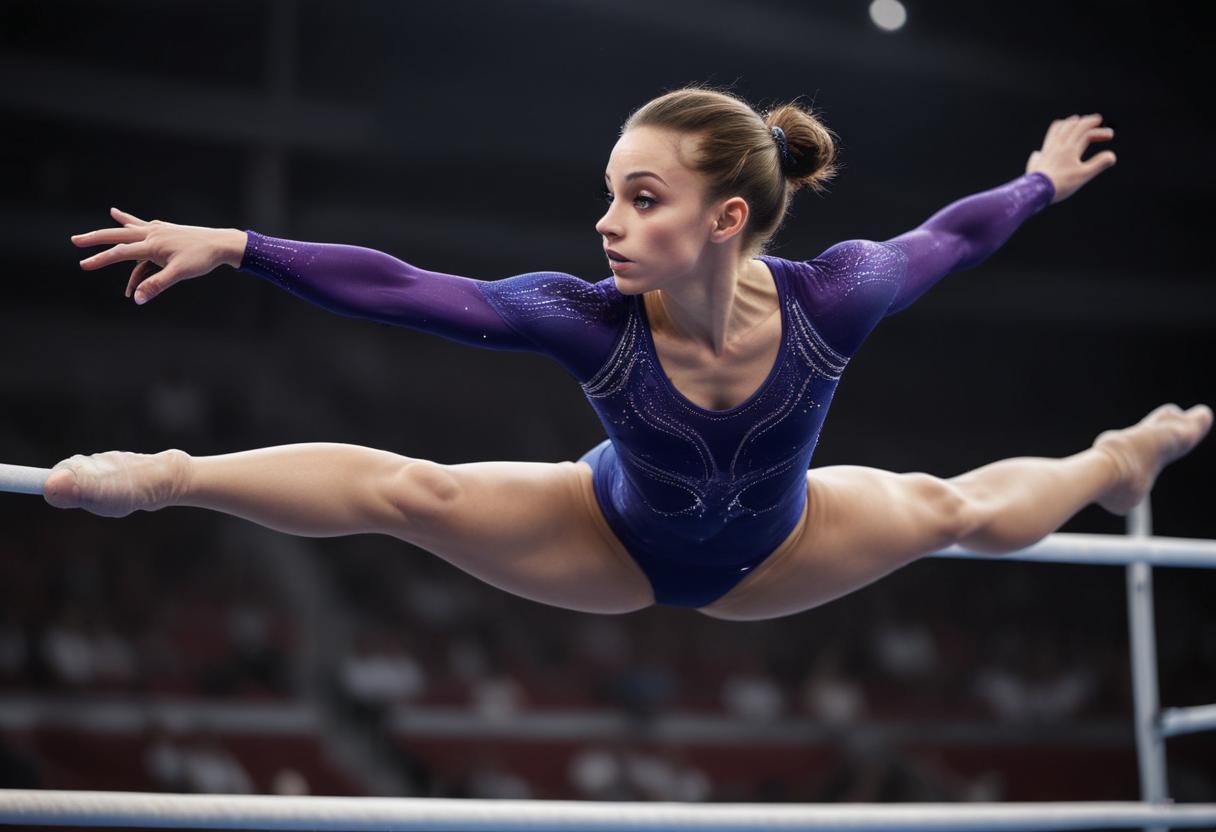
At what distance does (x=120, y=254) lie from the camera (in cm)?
146

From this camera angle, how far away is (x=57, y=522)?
705 cm

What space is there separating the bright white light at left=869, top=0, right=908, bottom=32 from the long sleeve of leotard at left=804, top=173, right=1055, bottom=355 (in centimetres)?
493

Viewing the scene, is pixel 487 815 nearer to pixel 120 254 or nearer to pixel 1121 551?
pixel 120 254

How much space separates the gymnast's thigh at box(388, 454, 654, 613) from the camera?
1686 millimetres

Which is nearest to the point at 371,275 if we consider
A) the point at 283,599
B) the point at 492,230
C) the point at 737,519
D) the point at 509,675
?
the point at 737,519

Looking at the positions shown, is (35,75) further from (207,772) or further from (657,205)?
(657,205)

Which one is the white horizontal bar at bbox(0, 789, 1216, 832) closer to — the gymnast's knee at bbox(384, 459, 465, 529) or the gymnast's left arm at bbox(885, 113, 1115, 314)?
the gymnast's knee at bbox(384, 459, 465, 529)

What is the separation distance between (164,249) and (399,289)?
0.30 meters

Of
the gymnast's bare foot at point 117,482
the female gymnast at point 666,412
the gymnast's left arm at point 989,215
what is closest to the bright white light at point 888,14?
the gymnast's left arm at point 989,215

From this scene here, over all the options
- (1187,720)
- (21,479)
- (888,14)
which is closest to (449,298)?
(21,479)

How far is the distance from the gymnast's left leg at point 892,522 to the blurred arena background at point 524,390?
4229mm

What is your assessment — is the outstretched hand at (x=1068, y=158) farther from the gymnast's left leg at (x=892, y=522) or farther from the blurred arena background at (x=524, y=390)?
the blurred arena background at (x=524, y=390)

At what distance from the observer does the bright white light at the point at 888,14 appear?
21.5ft

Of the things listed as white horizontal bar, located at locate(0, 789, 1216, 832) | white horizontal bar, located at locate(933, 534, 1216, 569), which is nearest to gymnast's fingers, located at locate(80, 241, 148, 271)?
white horizontal bar, located at locate(0, 789, 1216, 832)
